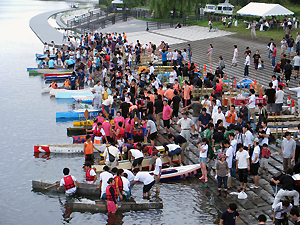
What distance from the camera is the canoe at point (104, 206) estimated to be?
12.4 meters

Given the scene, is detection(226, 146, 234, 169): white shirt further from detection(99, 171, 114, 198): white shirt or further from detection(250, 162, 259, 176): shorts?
detection(99, 171, 114, 198): white shirt

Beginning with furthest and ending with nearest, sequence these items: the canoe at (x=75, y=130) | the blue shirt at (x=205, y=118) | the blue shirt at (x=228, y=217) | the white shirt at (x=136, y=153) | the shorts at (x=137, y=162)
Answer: the canoe at (x=75, y=130) → the blue shirt at (x=205, y=118) → the white shirt at (x=136, y=153) → the shorts at (x=137, y=162) → the blue shirt at (x=228, y=217)

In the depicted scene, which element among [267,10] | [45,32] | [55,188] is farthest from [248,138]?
[45,32]

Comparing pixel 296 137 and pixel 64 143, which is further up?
pixel 296 137

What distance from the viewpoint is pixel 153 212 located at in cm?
1246

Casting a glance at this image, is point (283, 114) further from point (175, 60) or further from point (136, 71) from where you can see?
point (136, 71)

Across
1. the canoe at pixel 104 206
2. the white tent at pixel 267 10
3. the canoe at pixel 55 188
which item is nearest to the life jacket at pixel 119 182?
the canoe at pixel 104 206

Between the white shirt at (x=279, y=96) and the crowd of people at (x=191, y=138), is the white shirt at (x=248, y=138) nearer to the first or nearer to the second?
the crowd of people at (x=191, y=138)

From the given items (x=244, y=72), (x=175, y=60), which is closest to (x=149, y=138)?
(x=244, y=72)

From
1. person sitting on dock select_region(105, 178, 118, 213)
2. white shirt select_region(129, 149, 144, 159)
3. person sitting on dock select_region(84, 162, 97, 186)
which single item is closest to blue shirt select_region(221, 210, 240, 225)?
person sitting on dock select_region(105, 178, 118, 213)

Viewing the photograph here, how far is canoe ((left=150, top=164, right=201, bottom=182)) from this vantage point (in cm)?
1433

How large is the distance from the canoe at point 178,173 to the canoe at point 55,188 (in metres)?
2.62

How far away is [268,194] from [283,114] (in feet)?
25.6

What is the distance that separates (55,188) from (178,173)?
15.4ft
